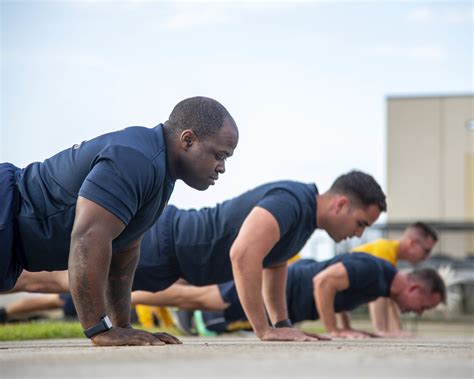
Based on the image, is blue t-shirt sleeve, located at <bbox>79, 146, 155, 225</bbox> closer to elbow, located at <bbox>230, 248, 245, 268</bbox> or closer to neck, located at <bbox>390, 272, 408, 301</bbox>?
elbow, located at <bbox>230, 248, 245, 268</bbox>

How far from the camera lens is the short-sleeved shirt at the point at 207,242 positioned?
278 inches

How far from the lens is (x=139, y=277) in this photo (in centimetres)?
768

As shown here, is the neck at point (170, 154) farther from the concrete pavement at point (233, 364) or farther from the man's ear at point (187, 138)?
the concrete pavement at point (233, 364)

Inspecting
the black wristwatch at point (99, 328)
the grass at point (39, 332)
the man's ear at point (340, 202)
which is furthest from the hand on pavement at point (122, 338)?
the grass at point (39, 332)

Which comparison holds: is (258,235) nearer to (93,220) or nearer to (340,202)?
(340,202)

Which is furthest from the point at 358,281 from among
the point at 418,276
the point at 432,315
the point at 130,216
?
the point at 432,315

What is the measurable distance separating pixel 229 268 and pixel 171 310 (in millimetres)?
2890

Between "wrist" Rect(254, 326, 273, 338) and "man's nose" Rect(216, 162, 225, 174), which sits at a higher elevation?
"man's nose" Rect(216, 162, 225, 174)

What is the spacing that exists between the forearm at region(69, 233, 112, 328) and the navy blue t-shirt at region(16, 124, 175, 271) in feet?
0.56

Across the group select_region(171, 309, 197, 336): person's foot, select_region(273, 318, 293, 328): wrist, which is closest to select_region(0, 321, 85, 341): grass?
select_region(171, 309, 197, 336): person's foot

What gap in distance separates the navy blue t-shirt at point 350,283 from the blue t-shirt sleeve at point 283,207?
1.98m

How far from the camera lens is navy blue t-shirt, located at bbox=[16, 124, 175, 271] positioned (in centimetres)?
484

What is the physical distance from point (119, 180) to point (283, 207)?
203cm

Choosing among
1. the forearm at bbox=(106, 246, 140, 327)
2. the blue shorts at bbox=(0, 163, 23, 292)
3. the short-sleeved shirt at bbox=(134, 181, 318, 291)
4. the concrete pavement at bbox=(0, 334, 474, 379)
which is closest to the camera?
the concrete pavement at bbox=(0, 334, 474, 379)
